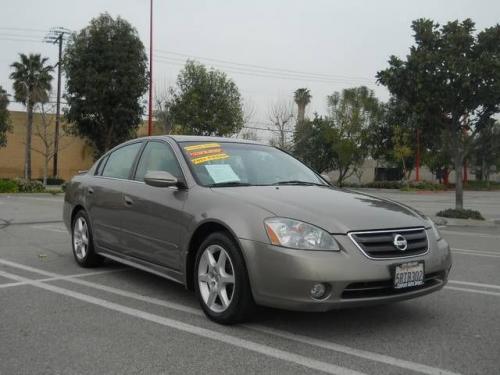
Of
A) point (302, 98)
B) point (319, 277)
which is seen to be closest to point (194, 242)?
point (319, 277)

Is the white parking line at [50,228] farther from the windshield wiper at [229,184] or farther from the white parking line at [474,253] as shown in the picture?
the white parking line at [474,253]

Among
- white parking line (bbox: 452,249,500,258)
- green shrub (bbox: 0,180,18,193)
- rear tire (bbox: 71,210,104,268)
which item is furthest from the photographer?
green shrub (bbox: 0,180,18,193)

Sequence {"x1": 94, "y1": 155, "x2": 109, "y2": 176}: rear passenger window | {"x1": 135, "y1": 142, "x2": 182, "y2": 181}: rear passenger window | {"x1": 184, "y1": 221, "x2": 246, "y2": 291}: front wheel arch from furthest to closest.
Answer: {"x1": 94, "y1": 155, "x2": 109, "y2": 176}: rear passenger window
{"x1": 135, "y1": 142, "x2": 182, "y2": 181}: rear passenger window
{"x1": 184, "y1": 221, "x2": 246, "y2": 291}: front wheel arch

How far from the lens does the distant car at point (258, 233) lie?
3.92 meters

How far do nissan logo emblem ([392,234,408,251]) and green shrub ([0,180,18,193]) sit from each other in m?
24.2

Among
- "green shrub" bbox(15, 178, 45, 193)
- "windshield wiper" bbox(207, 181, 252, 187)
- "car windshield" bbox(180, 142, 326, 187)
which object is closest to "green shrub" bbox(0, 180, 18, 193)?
"green shrub" bbox(15, 178, 45, 193)

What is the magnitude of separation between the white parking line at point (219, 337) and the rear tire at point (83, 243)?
3.26 ft

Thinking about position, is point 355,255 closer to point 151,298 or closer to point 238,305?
point 238,305

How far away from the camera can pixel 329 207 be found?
4301 millimetres

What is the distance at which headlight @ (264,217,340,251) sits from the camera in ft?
12.9

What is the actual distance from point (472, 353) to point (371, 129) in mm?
42549

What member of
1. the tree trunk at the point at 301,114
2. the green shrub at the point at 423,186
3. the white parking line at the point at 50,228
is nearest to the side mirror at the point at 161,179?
the white parking line at the point at 50,228

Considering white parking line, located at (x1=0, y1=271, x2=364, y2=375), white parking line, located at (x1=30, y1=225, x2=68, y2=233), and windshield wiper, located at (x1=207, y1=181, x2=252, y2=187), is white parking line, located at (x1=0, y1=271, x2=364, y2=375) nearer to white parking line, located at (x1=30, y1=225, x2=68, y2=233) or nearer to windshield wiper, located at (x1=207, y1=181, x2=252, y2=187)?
windshield wiper, located at (x1=207, y1=181, x2=252, y2=187)

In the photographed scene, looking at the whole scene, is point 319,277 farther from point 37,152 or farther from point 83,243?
point 37,152
